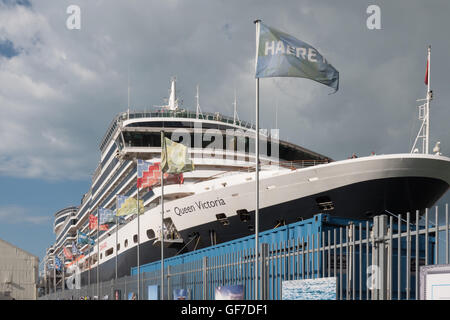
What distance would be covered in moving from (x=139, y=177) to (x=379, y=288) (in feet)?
62.2

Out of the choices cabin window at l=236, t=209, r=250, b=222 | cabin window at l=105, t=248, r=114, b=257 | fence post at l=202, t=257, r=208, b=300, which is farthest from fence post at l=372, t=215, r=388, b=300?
cabin window at l=105, t=248, r=114, b=257

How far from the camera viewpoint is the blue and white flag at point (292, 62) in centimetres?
1099

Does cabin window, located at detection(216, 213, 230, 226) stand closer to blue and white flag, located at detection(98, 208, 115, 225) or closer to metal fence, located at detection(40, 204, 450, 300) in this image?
metal fence, located at detection(40, 204, 450, 300)

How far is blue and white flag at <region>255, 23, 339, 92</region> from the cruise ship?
937 cm

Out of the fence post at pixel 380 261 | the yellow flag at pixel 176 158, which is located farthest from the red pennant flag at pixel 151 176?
the fence post at pixel 380 261

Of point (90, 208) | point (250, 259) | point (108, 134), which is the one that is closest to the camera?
point (250, 259)

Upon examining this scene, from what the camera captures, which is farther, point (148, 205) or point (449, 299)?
point (148, 205)

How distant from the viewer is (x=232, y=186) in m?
23.3

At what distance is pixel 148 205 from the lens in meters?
31.0

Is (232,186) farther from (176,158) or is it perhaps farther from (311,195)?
(311,195)

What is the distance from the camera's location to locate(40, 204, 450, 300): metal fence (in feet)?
25.5

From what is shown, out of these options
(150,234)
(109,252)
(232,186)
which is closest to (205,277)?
(232,186)

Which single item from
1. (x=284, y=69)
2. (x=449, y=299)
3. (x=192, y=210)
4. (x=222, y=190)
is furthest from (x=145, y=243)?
(x=449, y=299)

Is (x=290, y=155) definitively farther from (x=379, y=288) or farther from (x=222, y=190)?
(x=379, y=288)
